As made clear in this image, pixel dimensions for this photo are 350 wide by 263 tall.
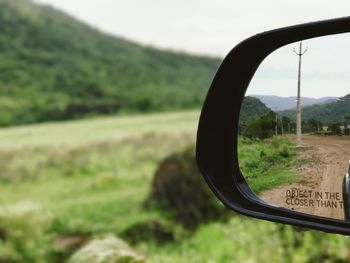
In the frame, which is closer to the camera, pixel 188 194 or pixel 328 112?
pixel 328 112

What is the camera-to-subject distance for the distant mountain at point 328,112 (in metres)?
0.81

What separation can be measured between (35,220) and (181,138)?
2.04 m

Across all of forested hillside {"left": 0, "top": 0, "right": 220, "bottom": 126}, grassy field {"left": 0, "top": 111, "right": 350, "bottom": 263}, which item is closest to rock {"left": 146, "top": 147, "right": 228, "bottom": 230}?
grassy field {"left": 0, "top": 111, "right": 350, "bottom": 263}

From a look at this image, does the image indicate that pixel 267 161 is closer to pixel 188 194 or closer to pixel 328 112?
pixel 328 112

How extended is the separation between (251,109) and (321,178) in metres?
0.17

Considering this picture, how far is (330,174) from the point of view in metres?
0.84

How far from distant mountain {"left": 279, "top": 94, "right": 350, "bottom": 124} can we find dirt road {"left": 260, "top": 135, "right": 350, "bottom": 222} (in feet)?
0.08

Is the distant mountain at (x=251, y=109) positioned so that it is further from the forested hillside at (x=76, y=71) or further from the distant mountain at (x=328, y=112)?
the forested hillside at (x=76, y=71)

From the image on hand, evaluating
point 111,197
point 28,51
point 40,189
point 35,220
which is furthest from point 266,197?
point 28,51

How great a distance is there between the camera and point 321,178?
2.78ft

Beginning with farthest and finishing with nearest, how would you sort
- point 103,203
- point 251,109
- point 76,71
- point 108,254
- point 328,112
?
point 76,71 < point 103,203 < point 108,254 < point 251,109 < point 328,112

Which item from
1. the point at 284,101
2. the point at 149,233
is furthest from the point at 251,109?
the point at 149,233

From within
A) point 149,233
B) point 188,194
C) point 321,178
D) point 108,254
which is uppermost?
point 321,178

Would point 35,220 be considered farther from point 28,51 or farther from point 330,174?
point 28,51
